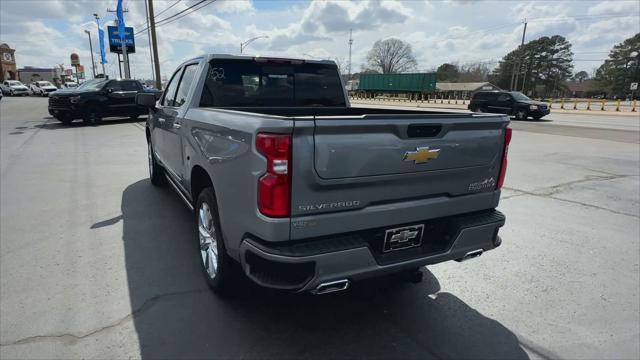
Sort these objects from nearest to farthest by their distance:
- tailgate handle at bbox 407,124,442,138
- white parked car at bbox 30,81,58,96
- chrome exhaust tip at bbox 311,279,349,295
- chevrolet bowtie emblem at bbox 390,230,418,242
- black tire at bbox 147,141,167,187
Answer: chrome exhaust tip at bbox 311,279,349,295
tailgate handle at bbox 407,124,442,138
chevrolet bowtie emblem at bbox 390,230,418,242
black tire at bbox 147,141,167,187
white parked car at bbox 30,81,58,96

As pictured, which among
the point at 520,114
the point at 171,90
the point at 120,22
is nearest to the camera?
the point at 171,90

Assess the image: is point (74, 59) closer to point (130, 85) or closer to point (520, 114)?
point (130, 85)

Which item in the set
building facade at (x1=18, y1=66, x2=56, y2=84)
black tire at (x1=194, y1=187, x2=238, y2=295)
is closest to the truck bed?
black tire at (x1=194, y1=187, x2=238, y2=295)

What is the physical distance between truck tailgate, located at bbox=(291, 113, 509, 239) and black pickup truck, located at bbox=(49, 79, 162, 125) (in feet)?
50.7

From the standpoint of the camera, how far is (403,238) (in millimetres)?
2643

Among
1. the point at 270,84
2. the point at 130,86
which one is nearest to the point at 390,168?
the point at 270,84

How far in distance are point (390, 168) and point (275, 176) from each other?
0.72 meters

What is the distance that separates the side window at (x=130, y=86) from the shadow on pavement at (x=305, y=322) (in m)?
15.0

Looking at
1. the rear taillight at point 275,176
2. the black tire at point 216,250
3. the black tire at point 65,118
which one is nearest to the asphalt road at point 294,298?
the black tire at point 216,250

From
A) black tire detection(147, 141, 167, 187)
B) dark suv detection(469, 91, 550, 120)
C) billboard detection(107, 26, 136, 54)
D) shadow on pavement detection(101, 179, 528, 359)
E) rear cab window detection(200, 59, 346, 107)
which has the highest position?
billboard detection(107, 26, 136, 54)

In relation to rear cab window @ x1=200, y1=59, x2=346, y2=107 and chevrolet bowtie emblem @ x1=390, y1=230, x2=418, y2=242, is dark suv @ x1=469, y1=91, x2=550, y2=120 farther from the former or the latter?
chevrolet bowtie emblem @ x1=390, y1=230, x2=418, y2=242

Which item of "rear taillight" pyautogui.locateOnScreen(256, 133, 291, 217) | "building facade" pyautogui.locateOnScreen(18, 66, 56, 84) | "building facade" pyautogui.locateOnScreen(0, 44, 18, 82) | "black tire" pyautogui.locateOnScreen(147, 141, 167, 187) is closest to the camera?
"rear taillight" pyautogui.locateOnScreen(256, 133, 291, 217)

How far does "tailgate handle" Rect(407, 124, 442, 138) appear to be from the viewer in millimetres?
2482

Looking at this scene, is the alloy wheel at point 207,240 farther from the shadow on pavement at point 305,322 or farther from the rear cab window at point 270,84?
the rear cab window at point 270,84
